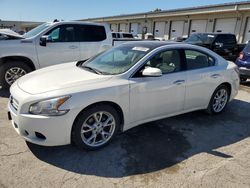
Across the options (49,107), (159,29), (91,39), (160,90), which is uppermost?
(91,39)

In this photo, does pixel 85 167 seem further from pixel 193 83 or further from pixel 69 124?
pixel 193 83

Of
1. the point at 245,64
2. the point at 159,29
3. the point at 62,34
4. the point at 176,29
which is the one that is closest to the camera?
the point at 62,34

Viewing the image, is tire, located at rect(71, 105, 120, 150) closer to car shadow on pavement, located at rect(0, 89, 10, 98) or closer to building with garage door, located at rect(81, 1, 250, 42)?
car shadow on pavement, located at rect(0, 89, 10, 98)

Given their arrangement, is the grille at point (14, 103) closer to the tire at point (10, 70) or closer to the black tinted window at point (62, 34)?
the tire at point (10, 70)

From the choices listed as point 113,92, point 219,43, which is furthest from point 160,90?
point 219,43

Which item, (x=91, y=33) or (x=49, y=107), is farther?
(x=91, y=33)

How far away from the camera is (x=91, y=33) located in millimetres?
7336

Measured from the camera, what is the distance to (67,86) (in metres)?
3.18

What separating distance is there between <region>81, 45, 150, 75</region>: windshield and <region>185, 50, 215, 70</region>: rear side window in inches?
35.8

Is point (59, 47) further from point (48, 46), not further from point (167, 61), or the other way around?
point (167, 61)

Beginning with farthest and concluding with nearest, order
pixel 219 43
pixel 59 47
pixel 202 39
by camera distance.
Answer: pixel 202 39 < pixel 219 43 < pixel 59 47

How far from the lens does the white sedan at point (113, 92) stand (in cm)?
301

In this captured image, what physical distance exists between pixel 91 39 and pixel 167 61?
378cm

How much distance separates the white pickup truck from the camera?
5988mm
